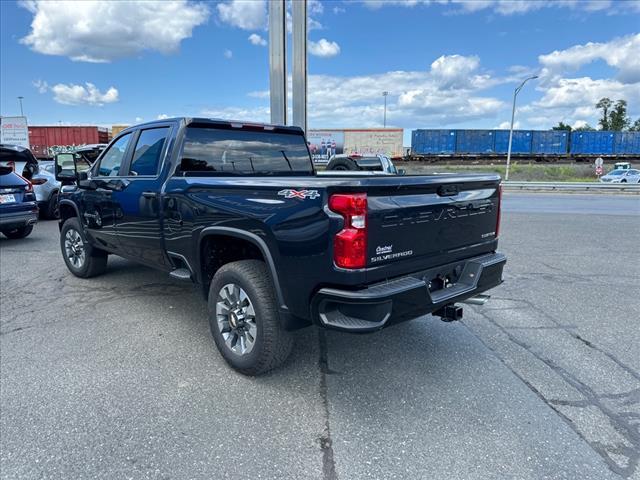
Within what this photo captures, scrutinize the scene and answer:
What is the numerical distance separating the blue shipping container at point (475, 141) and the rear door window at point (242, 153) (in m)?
42.6

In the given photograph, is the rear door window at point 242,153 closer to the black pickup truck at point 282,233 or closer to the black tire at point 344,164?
the black pickup truck at point 282,233

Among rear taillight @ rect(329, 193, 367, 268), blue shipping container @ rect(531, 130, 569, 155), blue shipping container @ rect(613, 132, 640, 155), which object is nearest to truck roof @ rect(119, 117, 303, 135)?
rear taillight @ rect(329, 193, 367, 268)

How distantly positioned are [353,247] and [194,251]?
5.41 ft

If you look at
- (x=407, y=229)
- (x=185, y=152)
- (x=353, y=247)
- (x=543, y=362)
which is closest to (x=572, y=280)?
(x=543, y=362)

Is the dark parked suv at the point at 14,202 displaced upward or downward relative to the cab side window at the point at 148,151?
downward

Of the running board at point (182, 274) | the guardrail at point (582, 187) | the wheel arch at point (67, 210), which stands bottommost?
the guardrail at point (582, 187)

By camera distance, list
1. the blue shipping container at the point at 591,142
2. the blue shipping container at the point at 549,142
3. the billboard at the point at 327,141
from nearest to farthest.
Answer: the billboard at the point at 327,141
the blue shipping container at the point at 549,142
the blue shipping container at the point at 591,142

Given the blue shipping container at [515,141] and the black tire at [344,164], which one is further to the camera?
the blue shipping container at [515,141]

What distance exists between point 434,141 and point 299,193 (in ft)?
145

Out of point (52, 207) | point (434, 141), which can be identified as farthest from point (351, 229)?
point (434, 141)

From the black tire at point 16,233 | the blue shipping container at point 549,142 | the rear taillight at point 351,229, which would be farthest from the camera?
the blue shipping container at point 549,142

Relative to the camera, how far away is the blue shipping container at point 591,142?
44344 millimetres

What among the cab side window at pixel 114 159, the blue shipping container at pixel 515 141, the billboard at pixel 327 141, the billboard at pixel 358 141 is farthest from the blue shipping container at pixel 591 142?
the cab side window at pixel 114 159

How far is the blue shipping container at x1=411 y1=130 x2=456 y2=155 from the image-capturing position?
44.4m
